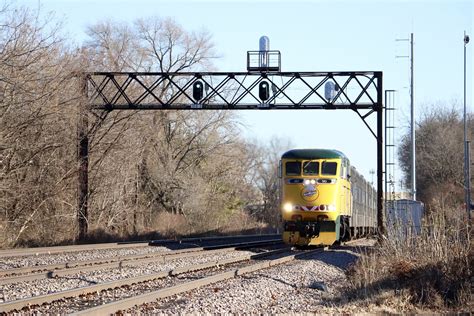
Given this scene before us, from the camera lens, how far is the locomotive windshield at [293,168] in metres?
25.8

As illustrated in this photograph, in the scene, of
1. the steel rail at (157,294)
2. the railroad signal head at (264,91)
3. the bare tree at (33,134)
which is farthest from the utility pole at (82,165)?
the steel rail at (157,294)

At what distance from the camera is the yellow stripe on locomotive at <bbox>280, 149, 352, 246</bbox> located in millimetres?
25375

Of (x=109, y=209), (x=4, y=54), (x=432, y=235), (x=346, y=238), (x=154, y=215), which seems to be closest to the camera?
(x=432, y=235)

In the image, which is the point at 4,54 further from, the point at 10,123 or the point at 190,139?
the point at 190,139

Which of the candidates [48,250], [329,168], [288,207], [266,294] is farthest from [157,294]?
[329,168]

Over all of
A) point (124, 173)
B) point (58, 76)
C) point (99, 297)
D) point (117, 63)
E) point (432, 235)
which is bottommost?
point (99, 297)

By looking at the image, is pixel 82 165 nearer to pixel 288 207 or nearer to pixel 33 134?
pixel 33 134

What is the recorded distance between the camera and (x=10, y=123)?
27469mm

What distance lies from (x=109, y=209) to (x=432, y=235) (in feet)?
83.8

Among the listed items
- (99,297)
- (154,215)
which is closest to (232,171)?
(154,215)

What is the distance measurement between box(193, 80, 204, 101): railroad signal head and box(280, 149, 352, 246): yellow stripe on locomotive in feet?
23.1

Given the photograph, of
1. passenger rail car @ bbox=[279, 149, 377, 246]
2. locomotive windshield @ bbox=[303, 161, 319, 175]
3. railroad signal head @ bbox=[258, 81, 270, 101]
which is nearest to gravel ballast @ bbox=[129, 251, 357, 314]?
passenger rail car @ bbox=[279, 149, 377, 246]

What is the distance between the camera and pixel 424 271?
46.3 ft

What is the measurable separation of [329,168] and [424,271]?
11.8 metres
